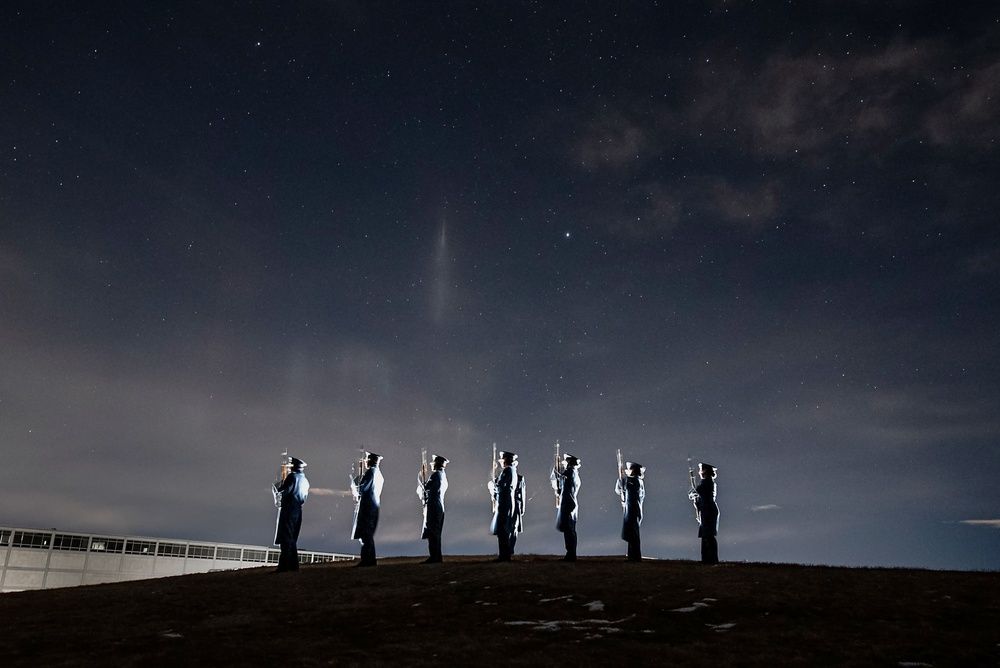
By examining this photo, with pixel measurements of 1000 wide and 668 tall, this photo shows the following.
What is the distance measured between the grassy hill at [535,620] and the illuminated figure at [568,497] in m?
4.91

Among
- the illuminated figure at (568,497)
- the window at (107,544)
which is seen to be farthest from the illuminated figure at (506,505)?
the window at (107,544)

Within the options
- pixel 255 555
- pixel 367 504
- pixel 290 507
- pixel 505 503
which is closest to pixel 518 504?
pixel 505 503

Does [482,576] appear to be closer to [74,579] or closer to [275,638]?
[275,638]

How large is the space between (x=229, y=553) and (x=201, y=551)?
2.54 m

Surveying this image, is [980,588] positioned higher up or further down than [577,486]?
further down

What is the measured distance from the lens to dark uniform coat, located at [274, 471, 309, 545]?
69.7 ft

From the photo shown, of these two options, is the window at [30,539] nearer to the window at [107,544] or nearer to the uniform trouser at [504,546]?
the window at [107,544]

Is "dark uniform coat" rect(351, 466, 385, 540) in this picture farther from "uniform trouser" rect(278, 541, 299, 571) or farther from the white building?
the white building

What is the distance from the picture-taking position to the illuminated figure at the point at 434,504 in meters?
21.7

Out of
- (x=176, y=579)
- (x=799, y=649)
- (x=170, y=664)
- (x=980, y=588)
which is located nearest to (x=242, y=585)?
(x=176, y=579)

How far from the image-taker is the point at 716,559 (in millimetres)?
20266

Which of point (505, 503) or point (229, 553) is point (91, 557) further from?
point (505, 503)

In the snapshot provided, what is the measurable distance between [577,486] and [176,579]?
41.4 feet

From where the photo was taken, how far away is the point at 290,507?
852 inches
